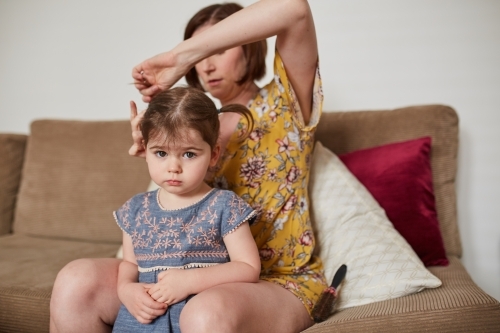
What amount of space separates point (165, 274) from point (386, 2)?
1.46 m

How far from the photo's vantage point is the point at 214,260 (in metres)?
1.12

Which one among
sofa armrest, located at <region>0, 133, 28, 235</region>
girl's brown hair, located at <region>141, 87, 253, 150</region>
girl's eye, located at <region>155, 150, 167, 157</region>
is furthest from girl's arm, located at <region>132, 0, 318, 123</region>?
sofa armrest, located at <region>0, 133, 28, 235</region>

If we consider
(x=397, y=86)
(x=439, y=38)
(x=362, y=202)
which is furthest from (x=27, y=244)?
(x=439, y=38)

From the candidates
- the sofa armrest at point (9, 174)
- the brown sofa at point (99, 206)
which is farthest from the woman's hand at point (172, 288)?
the sofa armrest at point (9, 174)

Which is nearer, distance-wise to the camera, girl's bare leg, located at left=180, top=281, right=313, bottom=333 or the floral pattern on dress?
girl's bare leg, located at left=180, top=281, right=313, bottom=333

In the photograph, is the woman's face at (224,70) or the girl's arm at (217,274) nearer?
the girl's arm at (217,274)

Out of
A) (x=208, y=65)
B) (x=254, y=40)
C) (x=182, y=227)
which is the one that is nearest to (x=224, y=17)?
(x=208, y=65)

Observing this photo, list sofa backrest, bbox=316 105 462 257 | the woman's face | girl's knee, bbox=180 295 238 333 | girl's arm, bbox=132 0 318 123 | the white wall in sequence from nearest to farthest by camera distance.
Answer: girl's knee, bbox=180 295 238 333 → girl's arm, bbox=132 0 318 123 → the woman's face → sofa backrest, bbox=316 105 462 257 → the white wall

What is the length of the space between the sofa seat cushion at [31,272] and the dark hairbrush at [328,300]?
711mm

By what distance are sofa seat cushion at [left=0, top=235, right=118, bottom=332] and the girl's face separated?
54 centimetres

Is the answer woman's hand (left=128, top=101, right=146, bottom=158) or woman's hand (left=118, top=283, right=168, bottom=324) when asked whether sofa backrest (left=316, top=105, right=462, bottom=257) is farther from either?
woman's hand (left=118, top=283, right=168, bottom=324)

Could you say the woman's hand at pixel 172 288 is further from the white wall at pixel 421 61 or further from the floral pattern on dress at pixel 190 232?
the white wall at pixel 421 61

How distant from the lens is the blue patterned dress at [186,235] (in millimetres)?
1102

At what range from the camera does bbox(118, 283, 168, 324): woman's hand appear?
103 cm
